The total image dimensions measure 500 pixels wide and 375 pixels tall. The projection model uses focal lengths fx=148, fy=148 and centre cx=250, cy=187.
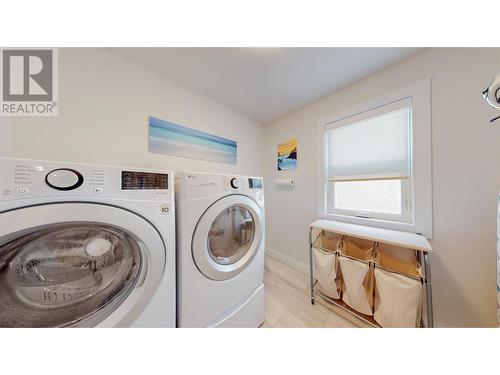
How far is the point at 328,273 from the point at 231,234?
30.4 inches

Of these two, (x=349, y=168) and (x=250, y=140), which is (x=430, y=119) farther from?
(x=250, y=140)

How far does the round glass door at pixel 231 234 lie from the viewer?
82cm

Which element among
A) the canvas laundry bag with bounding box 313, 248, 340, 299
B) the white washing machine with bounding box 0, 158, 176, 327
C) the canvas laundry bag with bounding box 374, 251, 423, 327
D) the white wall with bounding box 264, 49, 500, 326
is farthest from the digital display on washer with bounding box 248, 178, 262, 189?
the white wall with bounding box 264, 49, 500, 326

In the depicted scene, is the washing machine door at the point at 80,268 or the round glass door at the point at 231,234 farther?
the round glass door at the point at 231,234

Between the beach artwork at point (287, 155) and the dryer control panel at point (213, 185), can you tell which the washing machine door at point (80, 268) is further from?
the beach artwork at point (287, 155)

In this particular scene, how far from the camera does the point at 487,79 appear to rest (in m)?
0.73

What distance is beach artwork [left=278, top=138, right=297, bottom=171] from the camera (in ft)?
5.14

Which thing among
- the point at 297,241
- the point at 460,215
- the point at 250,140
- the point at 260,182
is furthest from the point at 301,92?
the point at 297,241

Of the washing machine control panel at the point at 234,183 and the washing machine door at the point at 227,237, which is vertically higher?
the washing machine control panel at the point at 234,183

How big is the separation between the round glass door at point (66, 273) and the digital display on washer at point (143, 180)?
0.49 ft

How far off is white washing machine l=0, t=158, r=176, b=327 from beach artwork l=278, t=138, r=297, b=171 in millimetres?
1283

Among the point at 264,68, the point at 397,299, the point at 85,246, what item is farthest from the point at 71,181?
the point at 397,299

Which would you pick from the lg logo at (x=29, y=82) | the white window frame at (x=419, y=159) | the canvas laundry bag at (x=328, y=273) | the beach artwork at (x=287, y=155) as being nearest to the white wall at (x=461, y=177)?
the white window frame at (x=419, y=159)
